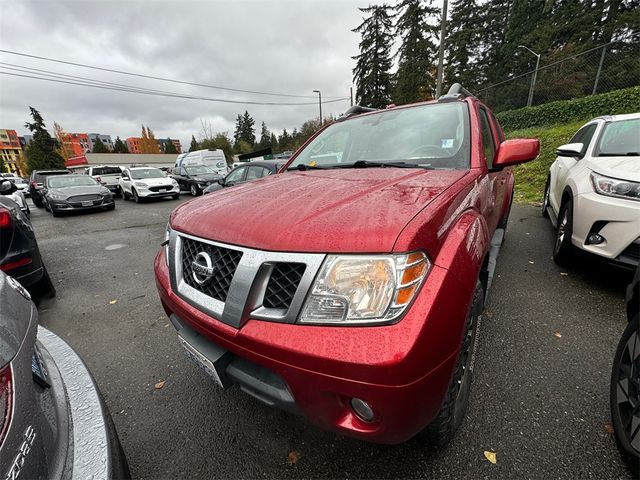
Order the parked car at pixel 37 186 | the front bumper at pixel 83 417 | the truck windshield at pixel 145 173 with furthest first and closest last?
1. the parked car at pixel 37 186
2. the truck windshield at pixel 145 173
3. the front bumper at pixel 83 417

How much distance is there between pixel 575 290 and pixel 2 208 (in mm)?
5547

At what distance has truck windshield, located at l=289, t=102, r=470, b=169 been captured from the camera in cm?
199

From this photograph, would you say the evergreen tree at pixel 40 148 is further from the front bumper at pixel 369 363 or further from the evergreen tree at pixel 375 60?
Result: the front bumper at pixel 369 363

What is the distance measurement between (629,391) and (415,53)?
3135 cm

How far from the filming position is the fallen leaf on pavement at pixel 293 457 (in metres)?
1.51

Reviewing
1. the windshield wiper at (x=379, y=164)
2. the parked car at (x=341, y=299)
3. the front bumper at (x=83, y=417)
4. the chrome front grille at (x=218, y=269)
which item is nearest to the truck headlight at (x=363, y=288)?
the parked car at (x=341, y=299)

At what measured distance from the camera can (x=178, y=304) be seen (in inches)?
56.5

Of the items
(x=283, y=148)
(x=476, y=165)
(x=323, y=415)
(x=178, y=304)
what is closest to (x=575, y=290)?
(x=476, y=165)

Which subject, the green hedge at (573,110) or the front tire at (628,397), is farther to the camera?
the green hedge at (573,110)

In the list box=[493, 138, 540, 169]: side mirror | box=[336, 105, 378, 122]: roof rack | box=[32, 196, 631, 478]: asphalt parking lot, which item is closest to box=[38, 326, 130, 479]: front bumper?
box=[32, 196, 631, 478]: asphalt parking lot

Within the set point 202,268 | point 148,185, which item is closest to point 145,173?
point 148,185

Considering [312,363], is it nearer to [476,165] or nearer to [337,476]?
[337,476]

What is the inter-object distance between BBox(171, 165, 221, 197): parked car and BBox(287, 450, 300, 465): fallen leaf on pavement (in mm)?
12088

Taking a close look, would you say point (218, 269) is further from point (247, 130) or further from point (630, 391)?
point (247, 130)
